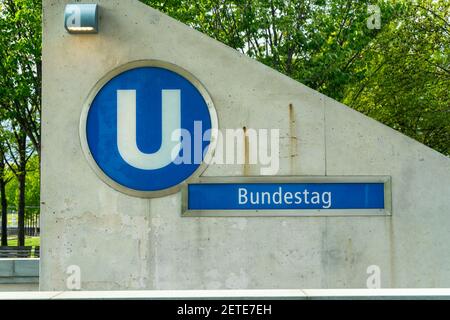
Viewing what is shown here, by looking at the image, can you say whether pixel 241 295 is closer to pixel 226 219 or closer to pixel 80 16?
pixel 226 219

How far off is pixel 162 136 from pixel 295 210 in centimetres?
192

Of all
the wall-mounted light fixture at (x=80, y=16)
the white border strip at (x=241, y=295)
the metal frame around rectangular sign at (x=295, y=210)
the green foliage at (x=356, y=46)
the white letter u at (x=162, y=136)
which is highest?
the green foliage at (x=356, y=46)

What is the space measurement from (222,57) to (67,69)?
199 centimetres

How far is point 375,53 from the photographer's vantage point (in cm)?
2105

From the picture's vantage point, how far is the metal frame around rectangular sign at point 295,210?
7324 millimetres

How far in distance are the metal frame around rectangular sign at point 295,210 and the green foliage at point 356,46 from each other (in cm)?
998

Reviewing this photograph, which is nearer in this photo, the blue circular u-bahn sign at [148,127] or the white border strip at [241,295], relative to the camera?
the white border strip at [241,295]

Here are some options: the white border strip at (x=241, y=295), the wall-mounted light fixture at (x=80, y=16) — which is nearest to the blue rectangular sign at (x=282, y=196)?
the wall-mounted light fixture at (x=80, y=16)

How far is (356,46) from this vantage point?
18625mm

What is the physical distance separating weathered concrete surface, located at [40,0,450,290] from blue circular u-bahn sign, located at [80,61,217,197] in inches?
5.2

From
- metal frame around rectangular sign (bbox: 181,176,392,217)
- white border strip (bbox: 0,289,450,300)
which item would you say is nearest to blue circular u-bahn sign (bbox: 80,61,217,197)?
metal frame around rectangular sign (bbox: 181,176,392,217)

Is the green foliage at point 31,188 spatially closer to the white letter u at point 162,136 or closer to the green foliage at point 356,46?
the green foliage at point 356,46

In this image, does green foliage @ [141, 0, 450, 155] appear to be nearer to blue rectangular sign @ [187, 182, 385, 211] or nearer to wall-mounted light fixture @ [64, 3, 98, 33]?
blue rectangular sign @ [187, 182, 385, 211]
